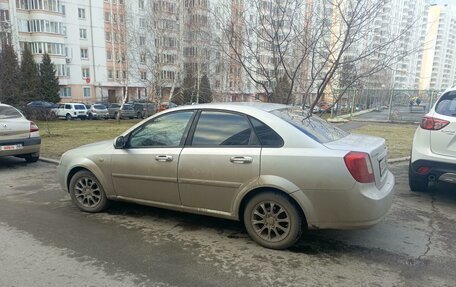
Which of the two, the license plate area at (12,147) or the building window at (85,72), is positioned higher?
the building window at (85,72)

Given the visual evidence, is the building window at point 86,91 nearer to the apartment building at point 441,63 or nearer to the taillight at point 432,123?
the taillight at point 432,123

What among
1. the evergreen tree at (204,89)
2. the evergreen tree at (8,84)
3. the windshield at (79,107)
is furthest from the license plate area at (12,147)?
the windshield at (79,107)

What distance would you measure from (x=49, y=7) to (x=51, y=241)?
49.2 metres

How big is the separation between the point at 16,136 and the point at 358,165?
7.35m

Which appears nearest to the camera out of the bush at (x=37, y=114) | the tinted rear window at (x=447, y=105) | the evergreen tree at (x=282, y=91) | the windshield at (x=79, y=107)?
the tinted rear window at (x=447, y=105)

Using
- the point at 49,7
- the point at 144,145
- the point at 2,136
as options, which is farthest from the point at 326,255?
the point at 49,7

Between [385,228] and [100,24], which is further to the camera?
[100,24]

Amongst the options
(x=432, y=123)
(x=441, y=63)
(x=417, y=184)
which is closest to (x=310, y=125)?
(x=432, y=123)

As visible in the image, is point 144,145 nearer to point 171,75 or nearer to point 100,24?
point 171,75

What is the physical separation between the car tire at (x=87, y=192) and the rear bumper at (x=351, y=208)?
2.86 meters

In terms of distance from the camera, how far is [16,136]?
766 centimetres

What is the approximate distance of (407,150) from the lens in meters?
9.88

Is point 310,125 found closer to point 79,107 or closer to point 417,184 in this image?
point 417,184

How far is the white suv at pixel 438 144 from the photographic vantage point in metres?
4.90
